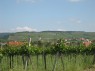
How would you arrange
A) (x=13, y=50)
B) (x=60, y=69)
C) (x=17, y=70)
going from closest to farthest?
1. (x=17, y=70)
2. (x=60, y=69)
3. (x=13, y=50)

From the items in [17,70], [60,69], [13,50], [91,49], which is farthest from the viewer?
[91,49]

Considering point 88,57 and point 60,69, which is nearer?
point 60,69

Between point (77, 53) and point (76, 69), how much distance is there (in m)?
11.0

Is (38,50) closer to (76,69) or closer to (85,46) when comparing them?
(85,46)

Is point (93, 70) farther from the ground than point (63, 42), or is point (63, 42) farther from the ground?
point (63, 42)

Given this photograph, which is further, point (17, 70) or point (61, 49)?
point (61, 49)

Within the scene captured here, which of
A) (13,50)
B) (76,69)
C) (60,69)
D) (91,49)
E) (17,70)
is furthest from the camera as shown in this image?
(91,49)

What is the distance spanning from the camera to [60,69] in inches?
784

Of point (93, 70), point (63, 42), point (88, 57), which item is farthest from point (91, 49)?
point (93, 70)

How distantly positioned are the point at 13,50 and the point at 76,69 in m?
8.97

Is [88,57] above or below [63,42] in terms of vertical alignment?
below

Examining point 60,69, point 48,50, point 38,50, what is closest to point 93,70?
point 60,69

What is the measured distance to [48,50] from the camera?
29.0 metres

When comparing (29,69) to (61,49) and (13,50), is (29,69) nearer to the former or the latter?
(61,49)
